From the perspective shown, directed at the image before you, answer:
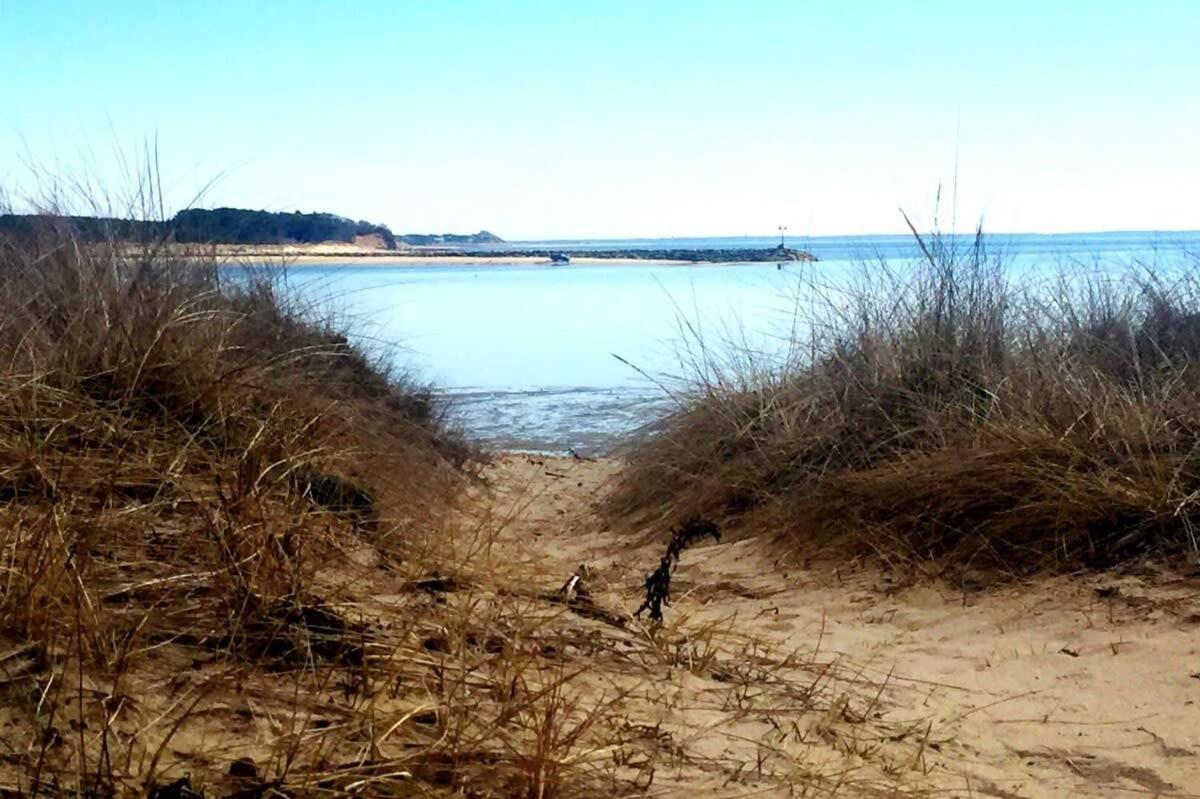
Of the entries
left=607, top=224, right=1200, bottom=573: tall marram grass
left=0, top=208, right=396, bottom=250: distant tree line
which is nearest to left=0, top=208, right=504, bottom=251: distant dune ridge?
left=0, top=208, right=396, bottom=250: distant tree line

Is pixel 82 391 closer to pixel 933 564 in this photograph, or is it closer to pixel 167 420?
pixel 167 420

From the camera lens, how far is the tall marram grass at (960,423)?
4.37 metres

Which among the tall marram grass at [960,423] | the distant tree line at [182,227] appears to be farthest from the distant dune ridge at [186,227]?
the tall marram grass at [960,423]

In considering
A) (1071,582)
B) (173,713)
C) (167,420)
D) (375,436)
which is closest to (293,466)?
(167,420)

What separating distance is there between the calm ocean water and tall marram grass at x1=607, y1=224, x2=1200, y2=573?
1.96 ft

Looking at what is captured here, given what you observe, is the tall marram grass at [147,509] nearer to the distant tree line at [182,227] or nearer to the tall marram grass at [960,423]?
the distant tree line at [182,227]

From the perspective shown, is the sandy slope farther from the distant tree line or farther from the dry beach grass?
the distant tree line

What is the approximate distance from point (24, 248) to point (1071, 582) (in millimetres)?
5741

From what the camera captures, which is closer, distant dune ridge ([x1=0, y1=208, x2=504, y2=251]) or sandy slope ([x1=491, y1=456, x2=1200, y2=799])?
sandy slope ([x1=491, y1=456, x2=1200, y2=799])

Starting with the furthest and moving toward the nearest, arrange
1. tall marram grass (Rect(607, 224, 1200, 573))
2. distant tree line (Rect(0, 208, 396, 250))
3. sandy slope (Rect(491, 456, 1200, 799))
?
distant tree line (Rect(0, 208, 396, 250))
tall marram grass (Rect(607, 224, 1200, 573))
sandy slope (Rect(491, 456, 1200, 799))

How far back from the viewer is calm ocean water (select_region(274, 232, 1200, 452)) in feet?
28.4

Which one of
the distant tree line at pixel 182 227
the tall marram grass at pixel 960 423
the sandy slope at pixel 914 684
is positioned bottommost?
the sandy slope at pixel 914 684

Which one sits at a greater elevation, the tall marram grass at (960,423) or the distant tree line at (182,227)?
the distant tree line at (182,227)

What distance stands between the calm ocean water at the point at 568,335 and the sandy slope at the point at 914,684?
2729 mm
